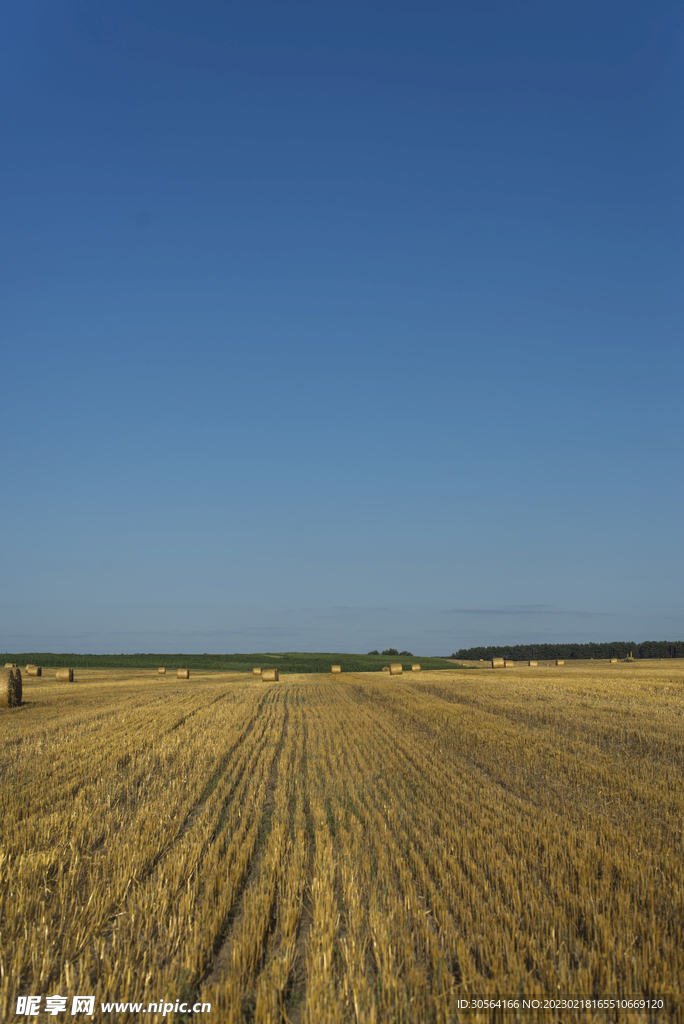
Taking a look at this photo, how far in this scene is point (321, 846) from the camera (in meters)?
6.86

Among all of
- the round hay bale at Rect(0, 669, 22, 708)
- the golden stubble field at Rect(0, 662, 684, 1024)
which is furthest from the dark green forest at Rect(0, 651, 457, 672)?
the golden stubble field at Rect(0, 662, 684, 1024)

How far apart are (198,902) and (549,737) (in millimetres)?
10057

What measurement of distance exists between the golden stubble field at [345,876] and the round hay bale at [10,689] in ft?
36.3

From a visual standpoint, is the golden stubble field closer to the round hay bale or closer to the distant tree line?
the round hay bale

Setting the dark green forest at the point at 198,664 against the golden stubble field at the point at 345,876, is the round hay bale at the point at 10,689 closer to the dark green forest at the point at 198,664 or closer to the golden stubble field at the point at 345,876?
the golden stubble field at the point at 345,876

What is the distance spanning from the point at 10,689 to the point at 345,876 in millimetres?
21176

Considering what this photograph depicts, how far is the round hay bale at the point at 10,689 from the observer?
885 inches

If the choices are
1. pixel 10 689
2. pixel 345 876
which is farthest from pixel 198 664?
pixel 345 876

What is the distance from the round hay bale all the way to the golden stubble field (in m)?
11.1

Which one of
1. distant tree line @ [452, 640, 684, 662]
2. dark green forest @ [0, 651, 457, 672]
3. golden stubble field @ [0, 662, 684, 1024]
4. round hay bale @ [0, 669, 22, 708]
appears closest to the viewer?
golden stubble field @ [0, 662, 684, 1024]

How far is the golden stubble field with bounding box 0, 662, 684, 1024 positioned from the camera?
4.12 metres

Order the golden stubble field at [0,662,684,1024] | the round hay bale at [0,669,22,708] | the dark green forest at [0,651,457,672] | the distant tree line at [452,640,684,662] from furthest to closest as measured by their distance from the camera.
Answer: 1. the distant tree line at [452,640,684,662]
2. the dark green forest at [0,651,457,672]
3. the round hay bale at [0,669,22,708]
4. the golden stubble field at [0,662,684,1024]

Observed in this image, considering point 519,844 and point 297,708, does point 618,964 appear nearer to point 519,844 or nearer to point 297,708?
point 519,844

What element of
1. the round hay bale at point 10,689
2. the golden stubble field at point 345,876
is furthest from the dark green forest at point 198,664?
the golden stubble field at point 345,876
